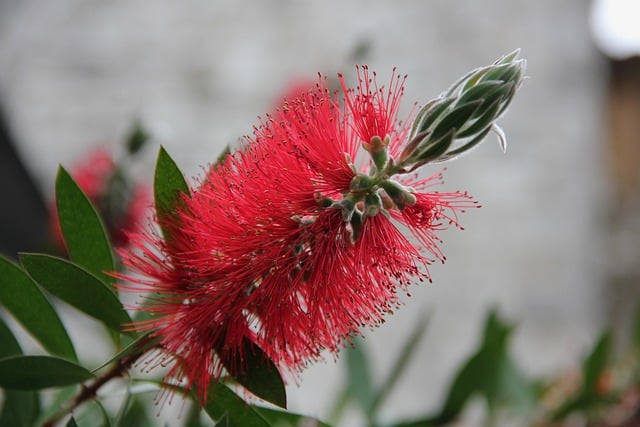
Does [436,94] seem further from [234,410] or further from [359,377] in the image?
[234,410]

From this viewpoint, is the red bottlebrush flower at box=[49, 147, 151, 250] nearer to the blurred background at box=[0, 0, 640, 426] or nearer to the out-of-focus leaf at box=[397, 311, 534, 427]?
the out-of-focus leaf at box=[397, 311, 534, 427]

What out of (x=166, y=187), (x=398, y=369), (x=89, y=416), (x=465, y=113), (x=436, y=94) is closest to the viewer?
(x=465, y=113)

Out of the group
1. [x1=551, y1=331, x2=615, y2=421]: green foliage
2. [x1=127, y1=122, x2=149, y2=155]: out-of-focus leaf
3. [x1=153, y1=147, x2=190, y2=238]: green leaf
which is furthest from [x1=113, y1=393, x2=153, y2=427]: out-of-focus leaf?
[x1=551, y1=331, x2=615, y2=421]: green foliage

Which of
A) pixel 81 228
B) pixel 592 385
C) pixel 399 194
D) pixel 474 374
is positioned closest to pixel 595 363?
pixel 592 385

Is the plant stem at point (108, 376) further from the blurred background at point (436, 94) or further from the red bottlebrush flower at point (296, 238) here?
the blurred background at point (436, 94)

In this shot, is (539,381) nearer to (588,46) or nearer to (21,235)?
(21,235)

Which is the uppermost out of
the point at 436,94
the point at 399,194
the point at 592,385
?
the point at 436,94

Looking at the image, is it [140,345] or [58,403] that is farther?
[58,403]
